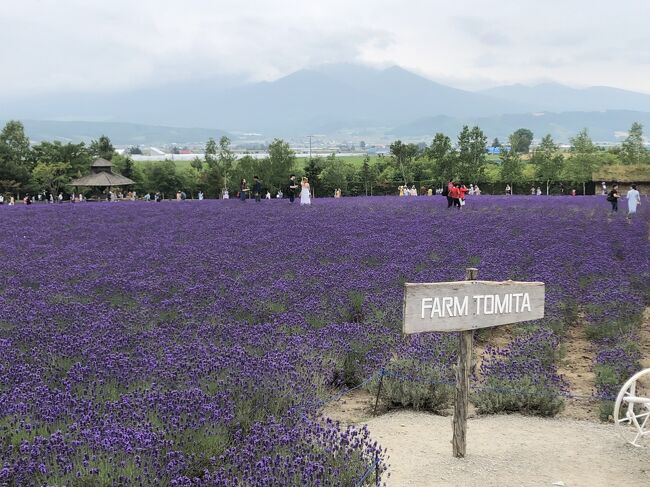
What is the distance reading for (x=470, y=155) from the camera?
5831 cm

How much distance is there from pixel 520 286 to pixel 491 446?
1.12 metres

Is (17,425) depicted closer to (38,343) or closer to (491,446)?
(38,343)

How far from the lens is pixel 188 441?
12.0ft

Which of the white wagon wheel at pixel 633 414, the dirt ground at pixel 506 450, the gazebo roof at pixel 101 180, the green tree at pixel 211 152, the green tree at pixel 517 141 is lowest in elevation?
the dirt ground at pixel 506 450

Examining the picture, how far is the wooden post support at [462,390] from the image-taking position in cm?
407

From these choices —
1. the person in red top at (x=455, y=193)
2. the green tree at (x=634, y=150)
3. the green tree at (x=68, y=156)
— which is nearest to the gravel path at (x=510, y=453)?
the person in red top at (x=455, y=193)

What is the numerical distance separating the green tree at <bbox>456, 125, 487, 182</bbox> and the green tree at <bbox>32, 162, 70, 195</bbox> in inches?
1333

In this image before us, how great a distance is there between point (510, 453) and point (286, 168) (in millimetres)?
53788

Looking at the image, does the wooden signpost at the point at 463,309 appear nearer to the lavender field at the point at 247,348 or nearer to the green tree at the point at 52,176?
the lavender field at the point at 247,348

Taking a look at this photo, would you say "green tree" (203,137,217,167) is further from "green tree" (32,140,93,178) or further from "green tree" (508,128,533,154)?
"green tree" (508,128,533,154)

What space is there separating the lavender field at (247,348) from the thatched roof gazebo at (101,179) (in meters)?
36.3

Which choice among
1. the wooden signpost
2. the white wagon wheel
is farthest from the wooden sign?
the white wagon wheel

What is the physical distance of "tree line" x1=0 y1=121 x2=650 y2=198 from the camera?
56531mm

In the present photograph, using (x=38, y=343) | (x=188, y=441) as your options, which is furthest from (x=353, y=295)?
(x=188, y=441)
